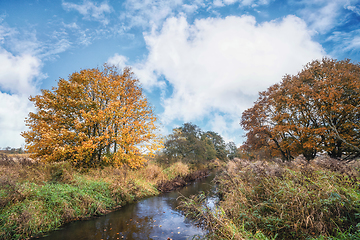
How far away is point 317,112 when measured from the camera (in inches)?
571

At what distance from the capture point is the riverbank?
5.40 meters

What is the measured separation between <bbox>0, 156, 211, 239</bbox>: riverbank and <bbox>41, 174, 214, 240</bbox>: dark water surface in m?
0.51

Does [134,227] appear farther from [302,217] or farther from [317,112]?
[317,112]

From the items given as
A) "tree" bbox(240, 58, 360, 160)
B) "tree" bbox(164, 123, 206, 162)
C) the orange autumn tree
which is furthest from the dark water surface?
"tree" bbox(164, 123, 206, 162)

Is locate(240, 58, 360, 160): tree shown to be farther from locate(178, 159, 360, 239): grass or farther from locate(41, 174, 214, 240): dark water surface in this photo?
locate(41, 174, 214, 240): dark water surface

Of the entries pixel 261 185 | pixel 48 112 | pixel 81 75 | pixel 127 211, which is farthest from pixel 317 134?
pixel 48 112

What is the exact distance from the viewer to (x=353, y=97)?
13.2 metres

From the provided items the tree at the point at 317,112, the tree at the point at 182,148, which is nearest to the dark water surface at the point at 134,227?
the tree at the point at 317,112

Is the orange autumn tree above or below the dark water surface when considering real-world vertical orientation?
above

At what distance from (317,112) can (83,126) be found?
19.6 m

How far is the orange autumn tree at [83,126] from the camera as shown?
35.7ft

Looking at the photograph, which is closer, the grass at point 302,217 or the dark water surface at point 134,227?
the grass at point 302,217

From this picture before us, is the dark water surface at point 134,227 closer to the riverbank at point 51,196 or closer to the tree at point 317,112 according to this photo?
the riverbank at point 51,196

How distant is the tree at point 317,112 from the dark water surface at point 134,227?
36.5 feet
